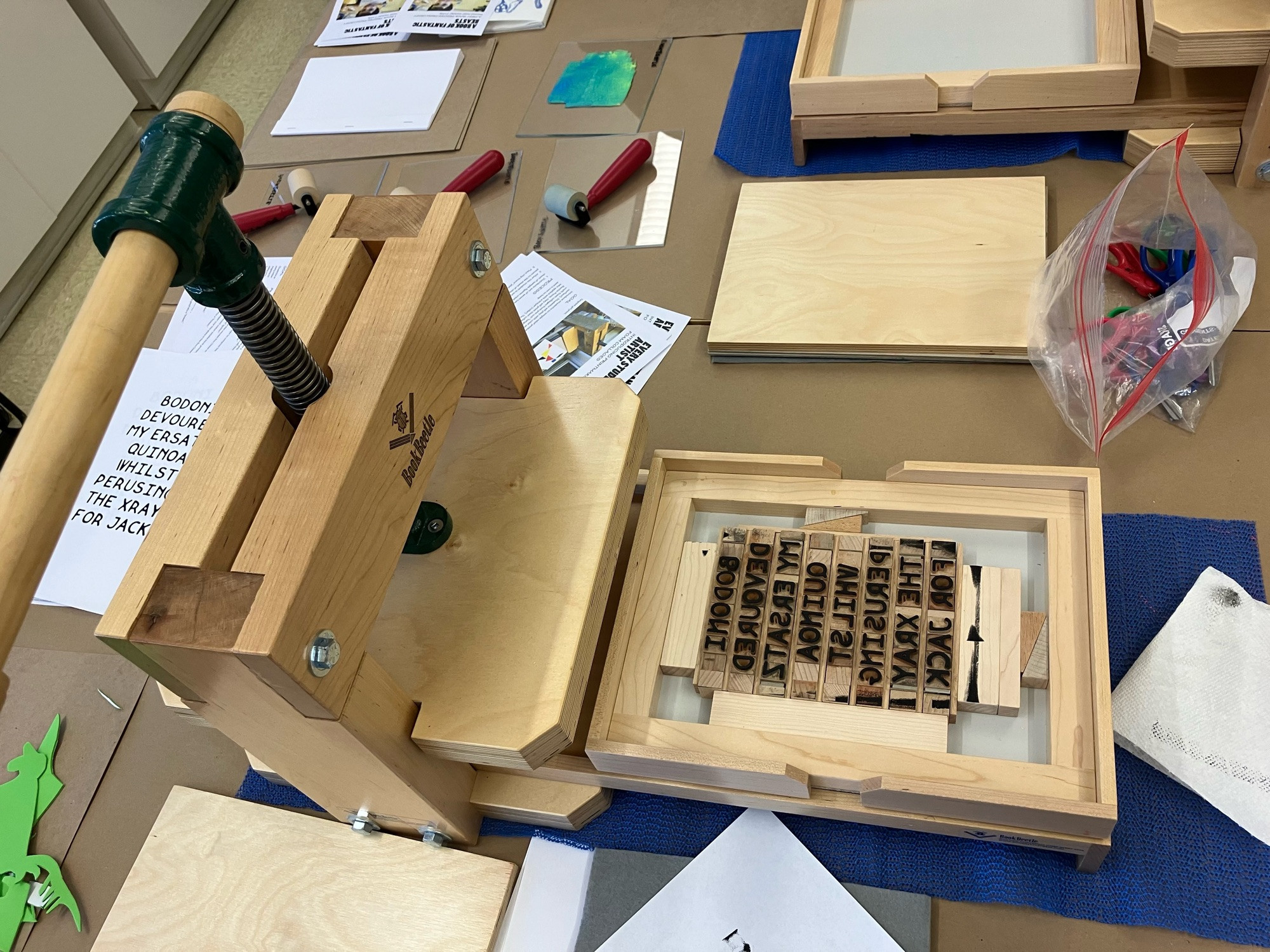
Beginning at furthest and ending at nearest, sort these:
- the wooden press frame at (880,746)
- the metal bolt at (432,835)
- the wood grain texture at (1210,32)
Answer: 1. the wood grain texture at (1210,32)
2. the metal bolt at (432,835)
3. the wooden press frame at (880,746)

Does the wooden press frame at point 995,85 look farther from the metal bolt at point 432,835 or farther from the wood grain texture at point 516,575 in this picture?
the metal bolt at point 432,835

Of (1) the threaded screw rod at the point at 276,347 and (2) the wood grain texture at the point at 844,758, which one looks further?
(2) the wood grain texture at the point at 844,758

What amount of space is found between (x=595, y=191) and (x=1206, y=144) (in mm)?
640

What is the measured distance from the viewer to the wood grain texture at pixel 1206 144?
0.93 metres

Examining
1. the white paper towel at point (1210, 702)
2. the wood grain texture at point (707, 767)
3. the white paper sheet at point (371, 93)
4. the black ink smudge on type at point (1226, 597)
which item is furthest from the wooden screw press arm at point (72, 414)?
the white paper sheet at point (371, 93)

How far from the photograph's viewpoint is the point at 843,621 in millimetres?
682

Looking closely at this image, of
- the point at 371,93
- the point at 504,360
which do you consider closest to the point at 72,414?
the point at 504,360

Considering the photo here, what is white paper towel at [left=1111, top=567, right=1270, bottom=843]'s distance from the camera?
65 centimetres

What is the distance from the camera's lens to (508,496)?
712mm

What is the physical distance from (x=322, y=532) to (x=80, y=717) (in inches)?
21.0

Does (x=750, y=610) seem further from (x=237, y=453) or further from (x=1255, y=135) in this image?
(x=1255, y=135)

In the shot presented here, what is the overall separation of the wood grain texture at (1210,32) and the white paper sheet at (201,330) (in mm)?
934

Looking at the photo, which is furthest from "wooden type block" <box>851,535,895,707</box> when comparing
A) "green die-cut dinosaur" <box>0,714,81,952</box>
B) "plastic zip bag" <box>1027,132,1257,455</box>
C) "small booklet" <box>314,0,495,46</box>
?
"small booklet" <box>314,0,495,46</box>

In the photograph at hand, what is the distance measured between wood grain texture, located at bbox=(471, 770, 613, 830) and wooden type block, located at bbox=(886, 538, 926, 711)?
23 cm
